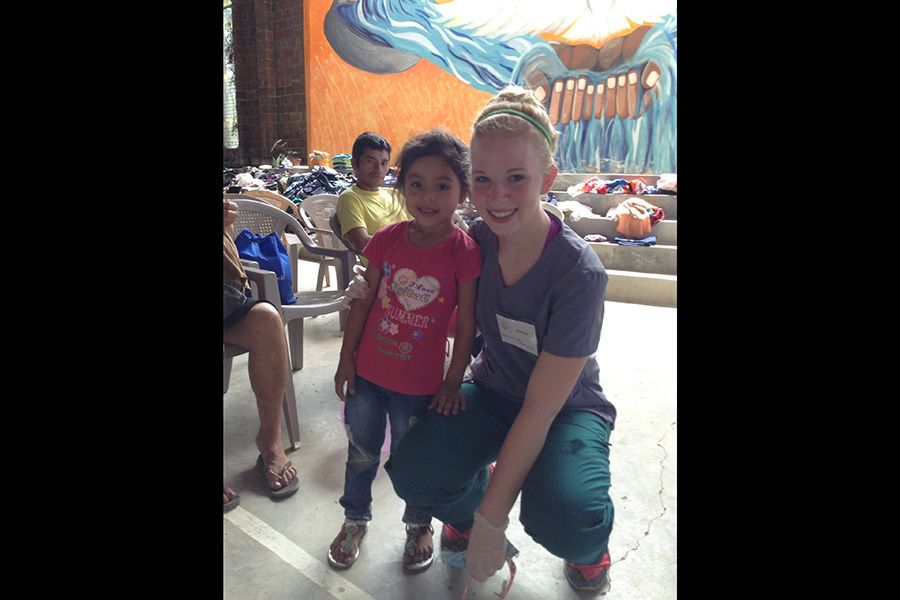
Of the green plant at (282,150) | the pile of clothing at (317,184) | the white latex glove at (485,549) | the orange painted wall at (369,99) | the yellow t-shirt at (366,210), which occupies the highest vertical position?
the orange painted wall at (369,99)

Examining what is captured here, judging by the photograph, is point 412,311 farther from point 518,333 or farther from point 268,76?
point 268,76

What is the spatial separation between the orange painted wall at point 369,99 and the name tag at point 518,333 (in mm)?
6719

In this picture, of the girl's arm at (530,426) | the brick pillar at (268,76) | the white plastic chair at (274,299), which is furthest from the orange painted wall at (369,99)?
the girl's arm at (530,426)

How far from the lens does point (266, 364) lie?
5.57 ft

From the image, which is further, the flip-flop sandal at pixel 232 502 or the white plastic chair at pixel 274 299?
the white plastic chair at pixel 274 299

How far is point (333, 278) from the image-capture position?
4.64 meters

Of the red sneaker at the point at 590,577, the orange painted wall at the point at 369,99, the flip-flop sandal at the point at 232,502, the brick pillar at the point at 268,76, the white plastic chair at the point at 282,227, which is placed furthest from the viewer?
the brick pillar at the point at 268,76

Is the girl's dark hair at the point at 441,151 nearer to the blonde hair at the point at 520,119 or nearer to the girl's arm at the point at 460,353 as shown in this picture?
the blonde hair at the point at 520,119

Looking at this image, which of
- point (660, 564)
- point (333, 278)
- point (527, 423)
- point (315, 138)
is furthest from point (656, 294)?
point (315, 138)

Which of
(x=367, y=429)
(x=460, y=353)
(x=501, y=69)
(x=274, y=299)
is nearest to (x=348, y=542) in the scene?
(x=367, y=429)

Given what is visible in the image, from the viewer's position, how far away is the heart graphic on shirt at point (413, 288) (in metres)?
1.30

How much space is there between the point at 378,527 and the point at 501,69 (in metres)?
7.40

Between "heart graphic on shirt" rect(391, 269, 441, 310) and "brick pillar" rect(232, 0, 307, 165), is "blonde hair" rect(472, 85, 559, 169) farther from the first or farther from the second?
"brick pillar" rect(232, 0, 307, 165)
